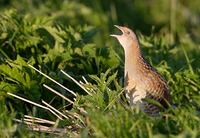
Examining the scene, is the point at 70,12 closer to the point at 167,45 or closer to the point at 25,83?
the point at 167,45

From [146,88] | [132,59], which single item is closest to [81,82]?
[132,59]

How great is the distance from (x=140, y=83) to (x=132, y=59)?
23 cm

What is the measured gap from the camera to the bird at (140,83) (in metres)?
5.79

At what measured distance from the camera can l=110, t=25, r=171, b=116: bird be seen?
5.79 m

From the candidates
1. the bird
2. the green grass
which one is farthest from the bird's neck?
the green grass

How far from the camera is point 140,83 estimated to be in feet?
19.2

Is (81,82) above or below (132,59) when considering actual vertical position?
below

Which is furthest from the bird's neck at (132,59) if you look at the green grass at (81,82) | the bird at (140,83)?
the green grass at (81,82)

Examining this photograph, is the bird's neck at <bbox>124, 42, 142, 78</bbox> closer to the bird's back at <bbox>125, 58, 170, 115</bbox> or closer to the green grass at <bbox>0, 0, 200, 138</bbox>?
the bird's back at <bbox>125, 58, 170, 115</bbox>

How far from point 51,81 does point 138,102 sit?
0.96 meters

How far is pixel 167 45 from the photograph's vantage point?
7.80 metres

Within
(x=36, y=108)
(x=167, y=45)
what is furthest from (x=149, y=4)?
(x=36, y=108)

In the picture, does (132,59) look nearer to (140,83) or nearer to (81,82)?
(140,83)

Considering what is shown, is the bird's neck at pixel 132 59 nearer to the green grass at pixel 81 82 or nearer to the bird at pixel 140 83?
the bird at pixel 140 83
